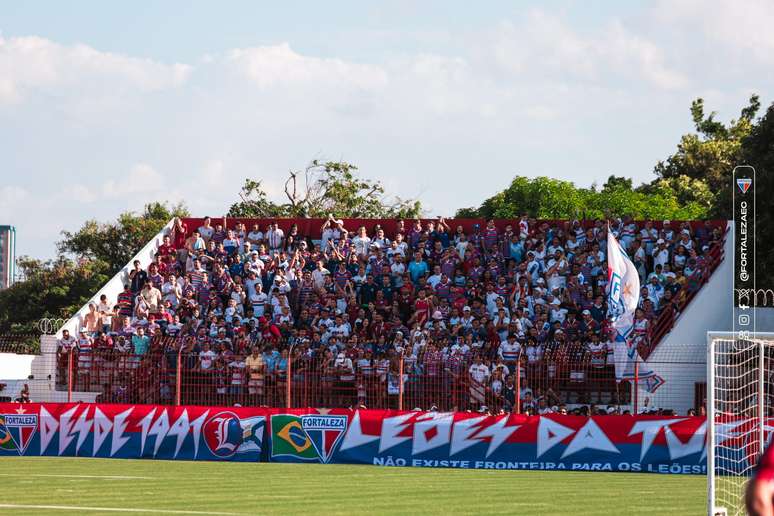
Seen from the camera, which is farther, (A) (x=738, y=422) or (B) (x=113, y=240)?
(B) (x=113, y=240)

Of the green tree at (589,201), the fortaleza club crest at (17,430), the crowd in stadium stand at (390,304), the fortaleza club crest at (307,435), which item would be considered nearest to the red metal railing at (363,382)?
the crowd in stadium stand at (390,304)

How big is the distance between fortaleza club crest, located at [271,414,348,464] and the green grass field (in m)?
1.24

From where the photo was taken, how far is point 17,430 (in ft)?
81.4

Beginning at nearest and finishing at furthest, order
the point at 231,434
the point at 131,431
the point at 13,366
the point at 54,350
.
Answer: the point at 231,434, the point at 131,431, the point at 54,350, the point at 13,366

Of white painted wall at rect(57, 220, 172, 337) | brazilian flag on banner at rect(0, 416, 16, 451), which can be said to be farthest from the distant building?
brazilian flag on banner at rect(0, 416, 16, 451)

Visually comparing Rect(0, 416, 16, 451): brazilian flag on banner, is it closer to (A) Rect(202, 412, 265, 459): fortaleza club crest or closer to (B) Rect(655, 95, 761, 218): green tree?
(A) Rect(202, 412, 265, 459): fortaleza club crest

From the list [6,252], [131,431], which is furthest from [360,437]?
[6,252]

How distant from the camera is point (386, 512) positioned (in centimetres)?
1420

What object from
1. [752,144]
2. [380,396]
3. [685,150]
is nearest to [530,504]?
[380,396]

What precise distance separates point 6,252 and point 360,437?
220ft

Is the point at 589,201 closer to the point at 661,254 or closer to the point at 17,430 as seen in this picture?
the point at 661,254

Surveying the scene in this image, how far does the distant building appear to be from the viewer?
82125 millimetres

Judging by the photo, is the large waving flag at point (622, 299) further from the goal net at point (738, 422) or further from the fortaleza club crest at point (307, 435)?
the fortaleza club crest at point (307, 435)

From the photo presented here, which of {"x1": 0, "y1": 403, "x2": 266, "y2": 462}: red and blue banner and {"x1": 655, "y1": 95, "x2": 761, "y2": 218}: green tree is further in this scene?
{"x1": 655, "y1": 95, "x2": 761, "y2": 218}: green tree
